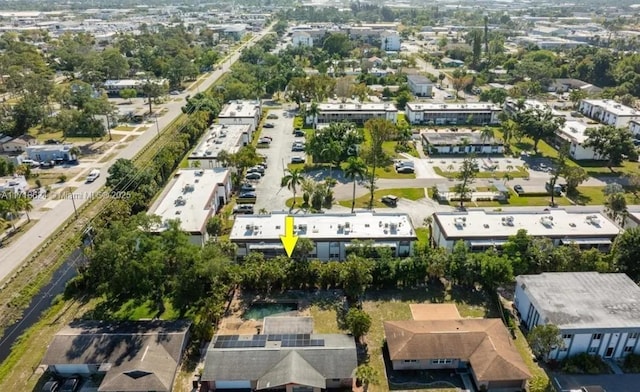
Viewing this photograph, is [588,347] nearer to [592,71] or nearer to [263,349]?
[263,349]

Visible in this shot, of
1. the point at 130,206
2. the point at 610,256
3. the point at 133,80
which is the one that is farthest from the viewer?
the point at 133,80

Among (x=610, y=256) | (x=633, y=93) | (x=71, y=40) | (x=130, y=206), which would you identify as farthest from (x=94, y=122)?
(x=633, y=93)

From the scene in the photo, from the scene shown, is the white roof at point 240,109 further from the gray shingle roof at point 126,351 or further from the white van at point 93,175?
the gray shingle roof at point 126,351

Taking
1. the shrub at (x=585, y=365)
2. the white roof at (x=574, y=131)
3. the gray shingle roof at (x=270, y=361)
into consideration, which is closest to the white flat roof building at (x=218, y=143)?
the gray shingle roof at (x=270, y=361)

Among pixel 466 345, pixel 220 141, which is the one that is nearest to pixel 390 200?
pixel 466 345

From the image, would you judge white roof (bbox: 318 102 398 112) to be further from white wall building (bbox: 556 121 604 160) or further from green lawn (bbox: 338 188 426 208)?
green lawn (bbox: 338 188 426 208)

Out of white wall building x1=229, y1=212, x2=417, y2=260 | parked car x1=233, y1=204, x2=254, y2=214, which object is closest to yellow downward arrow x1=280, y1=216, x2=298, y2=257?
white wall building x1=229, y1=212, x2=417, y2=260
